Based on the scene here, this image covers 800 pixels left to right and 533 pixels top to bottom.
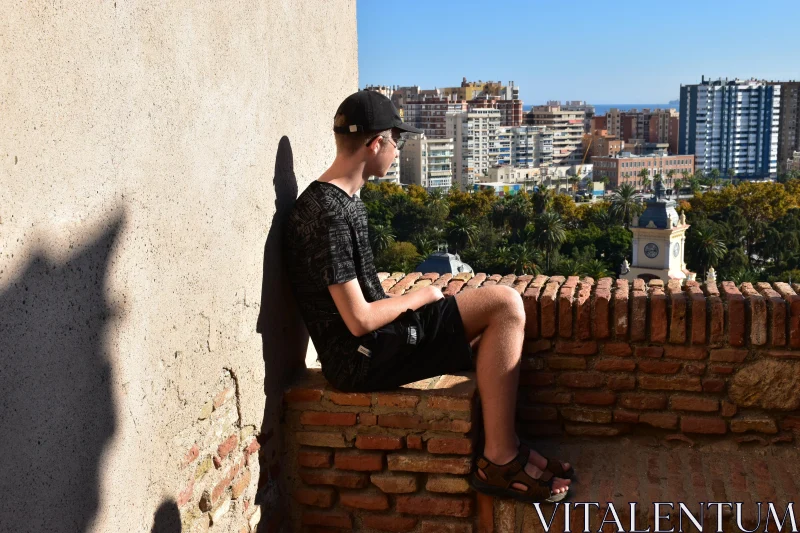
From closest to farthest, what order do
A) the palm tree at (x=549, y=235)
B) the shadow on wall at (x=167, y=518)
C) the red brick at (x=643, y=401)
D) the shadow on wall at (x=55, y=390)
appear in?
the shadow on wall at (x=55, y=390) → the shadow on wall at (x=167, y=518) → the red brick at (x=643, y=401) → the palm tree at (x=549, y=235)

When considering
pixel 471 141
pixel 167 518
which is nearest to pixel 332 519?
pixel 167 518

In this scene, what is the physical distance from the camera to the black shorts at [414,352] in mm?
2445

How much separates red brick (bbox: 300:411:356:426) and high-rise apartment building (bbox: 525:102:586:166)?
128m

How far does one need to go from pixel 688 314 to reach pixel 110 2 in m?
1.95

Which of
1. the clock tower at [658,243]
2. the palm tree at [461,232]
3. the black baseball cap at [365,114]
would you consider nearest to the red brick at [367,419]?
the black baseball cap at [365,114]

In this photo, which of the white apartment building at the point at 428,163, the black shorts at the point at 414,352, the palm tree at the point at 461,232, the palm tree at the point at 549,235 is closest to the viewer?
the black shorts at the point at 414,352

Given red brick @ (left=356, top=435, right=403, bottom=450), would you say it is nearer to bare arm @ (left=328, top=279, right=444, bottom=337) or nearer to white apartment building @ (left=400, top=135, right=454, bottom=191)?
bare arm @ (left=328, top=279, right=444, bottom=337)

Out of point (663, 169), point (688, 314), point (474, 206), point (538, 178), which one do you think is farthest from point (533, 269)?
point (663, 169)

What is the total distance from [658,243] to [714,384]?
41.1m

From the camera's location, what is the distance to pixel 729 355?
2.78 meters

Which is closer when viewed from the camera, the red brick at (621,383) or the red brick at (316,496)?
the red brick at (316,496)

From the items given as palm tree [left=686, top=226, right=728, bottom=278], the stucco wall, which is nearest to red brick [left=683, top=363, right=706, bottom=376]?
the stucco wall

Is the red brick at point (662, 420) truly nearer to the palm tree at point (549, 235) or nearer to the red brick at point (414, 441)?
the red brick at point (414, 441)

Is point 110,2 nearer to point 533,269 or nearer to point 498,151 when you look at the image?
point 533,269
